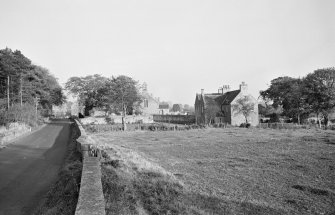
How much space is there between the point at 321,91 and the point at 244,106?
13.6 meters

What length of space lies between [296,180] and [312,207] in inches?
105

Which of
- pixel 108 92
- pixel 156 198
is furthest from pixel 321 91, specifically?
pixel 156 198

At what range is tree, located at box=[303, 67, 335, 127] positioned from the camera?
3753 centimetres

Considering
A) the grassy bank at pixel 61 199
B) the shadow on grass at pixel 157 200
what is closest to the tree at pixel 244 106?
the shadow on grass at pixel 157 200

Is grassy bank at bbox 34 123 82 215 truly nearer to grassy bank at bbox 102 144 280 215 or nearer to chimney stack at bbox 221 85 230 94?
grassy bank at bbox 102 144 280 215

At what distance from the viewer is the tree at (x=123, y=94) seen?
146 feet

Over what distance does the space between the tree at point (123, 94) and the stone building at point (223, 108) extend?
1638 cm

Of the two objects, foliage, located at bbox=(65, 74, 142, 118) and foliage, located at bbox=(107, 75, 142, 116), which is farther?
foliage, located at bbox=(65, 74, 142, 118)

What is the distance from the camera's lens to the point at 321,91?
38.6 meters

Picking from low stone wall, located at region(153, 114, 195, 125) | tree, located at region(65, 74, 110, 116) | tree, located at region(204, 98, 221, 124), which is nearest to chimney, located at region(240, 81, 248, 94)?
tree, located at region(204, 98, 221, 124)

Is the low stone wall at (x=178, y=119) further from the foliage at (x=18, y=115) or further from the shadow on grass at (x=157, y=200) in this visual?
the shadow on grass at (x=157, y=200)

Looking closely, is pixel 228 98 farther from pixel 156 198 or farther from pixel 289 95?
pixel 156 198

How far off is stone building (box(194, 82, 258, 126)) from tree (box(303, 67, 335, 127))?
10789 millimetres

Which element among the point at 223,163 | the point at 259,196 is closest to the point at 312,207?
the point at 259,196
